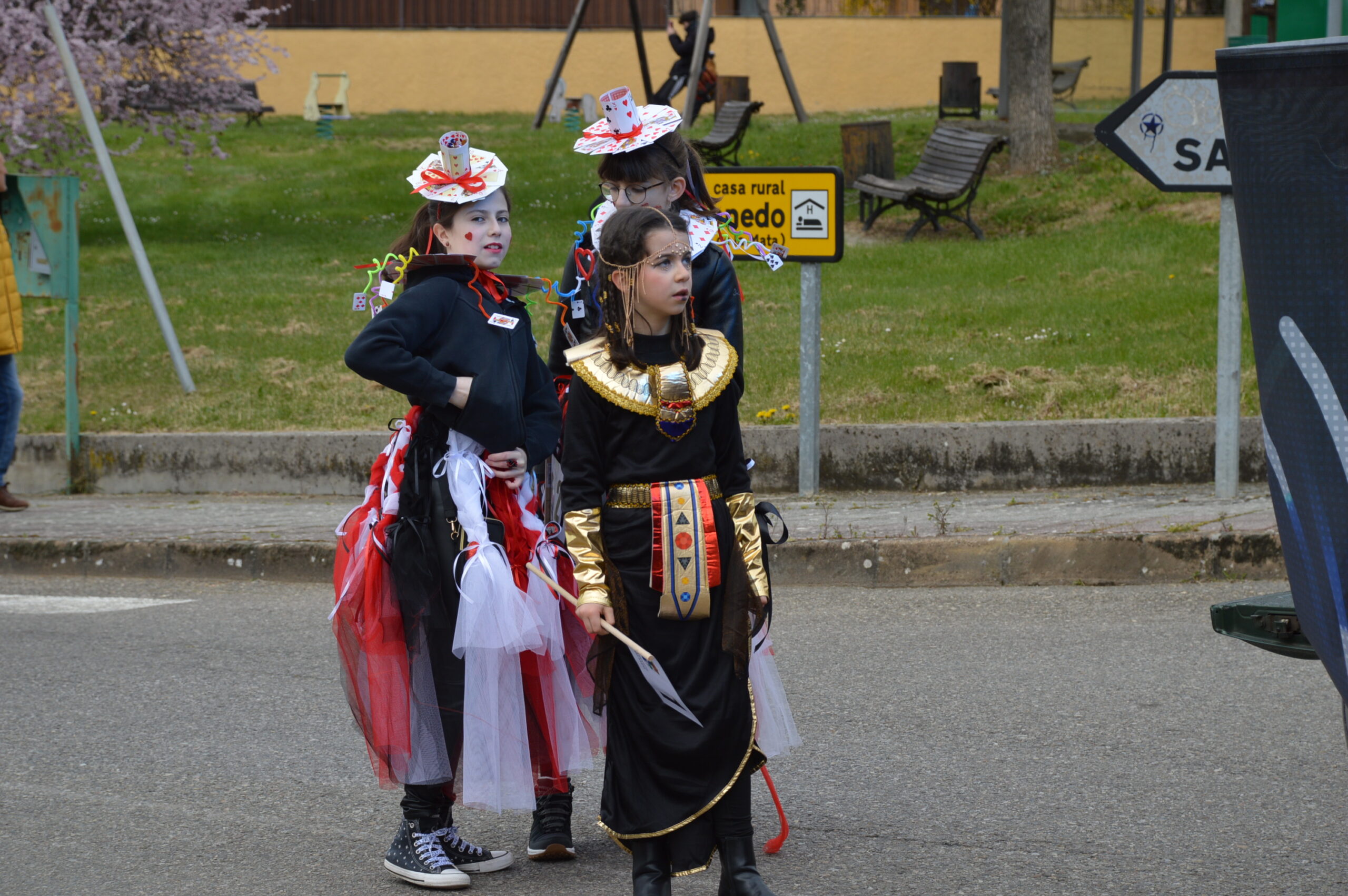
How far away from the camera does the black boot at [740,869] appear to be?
373 centimetres

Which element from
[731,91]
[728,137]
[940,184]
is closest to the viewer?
[940,184]

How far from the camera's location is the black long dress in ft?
12.1

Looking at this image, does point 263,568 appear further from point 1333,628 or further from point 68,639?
point 1333,628

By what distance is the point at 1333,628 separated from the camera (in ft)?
9.27

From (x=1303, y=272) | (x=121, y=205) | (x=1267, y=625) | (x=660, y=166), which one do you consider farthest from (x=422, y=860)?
(x=121, y=205)

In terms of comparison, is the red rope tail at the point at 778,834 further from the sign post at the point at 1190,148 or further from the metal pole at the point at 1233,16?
the metal pole at the point at 1233,16

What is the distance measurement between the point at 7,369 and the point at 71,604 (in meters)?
2.31

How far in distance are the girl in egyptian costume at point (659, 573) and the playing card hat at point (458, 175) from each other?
58 cm

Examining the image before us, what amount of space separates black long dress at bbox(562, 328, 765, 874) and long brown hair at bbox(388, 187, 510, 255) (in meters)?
0.79

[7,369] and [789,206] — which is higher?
[789,206]

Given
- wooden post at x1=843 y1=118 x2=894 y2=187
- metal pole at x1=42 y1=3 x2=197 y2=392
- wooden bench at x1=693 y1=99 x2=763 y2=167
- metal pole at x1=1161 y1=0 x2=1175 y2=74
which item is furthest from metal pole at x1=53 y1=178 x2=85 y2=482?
metal pole at x1=1161 y1=0 x2=1175 y2=74

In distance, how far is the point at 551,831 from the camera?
433cm

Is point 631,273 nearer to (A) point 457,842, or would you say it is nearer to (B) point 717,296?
(B) point 717,296

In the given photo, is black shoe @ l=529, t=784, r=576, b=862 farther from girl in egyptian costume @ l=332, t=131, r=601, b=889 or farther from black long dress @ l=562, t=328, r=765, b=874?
black long dress @ l=562, t=328, r=765, b=874
